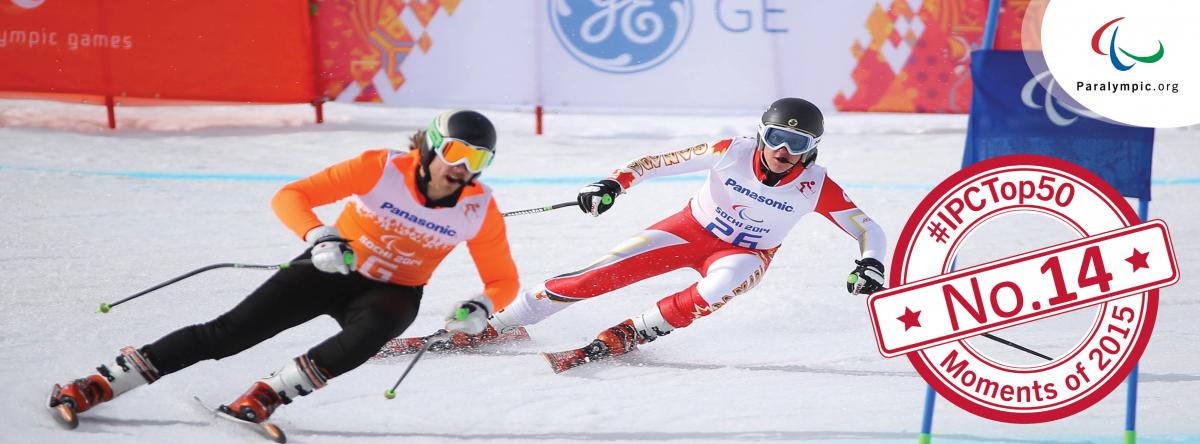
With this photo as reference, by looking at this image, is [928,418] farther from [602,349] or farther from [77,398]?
[77,398]

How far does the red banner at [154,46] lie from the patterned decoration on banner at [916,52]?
447 centimetres

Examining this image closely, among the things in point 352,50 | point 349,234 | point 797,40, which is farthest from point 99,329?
point 797,40

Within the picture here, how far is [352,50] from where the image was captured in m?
9.86

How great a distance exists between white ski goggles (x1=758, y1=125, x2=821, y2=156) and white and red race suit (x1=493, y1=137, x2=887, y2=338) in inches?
8.1

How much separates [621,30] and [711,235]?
4.50m

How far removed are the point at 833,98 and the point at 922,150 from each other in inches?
34.7

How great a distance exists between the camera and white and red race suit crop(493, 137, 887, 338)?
5.42 m

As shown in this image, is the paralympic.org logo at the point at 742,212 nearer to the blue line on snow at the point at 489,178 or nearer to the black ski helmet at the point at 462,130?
the black ski helmet at the point at 462,130

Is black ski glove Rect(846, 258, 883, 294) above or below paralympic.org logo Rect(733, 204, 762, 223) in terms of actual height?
below

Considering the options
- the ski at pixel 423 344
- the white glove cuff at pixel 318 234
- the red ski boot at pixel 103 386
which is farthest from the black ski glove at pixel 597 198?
the red ski boot at pixel 103 386

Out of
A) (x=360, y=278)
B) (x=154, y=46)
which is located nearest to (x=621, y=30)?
(x=154, y=46)

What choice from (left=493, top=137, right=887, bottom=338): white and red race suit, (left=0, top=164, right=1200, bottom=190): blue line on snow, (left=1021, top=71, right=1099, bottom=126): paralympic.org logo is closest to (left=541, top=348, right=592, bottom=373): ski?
(left=493, top=137, right=887, bottom=338): white and red race suit

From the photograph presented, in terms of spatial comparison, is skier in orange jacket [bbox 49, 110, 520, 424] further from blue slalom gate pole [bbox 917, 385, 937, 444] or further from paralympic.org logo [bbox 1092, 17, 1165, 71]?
paralympic.org logo [bbox 1092, 17, 1165, 71]

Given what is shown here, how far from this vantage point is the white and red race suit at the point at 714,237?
5.42 metres
